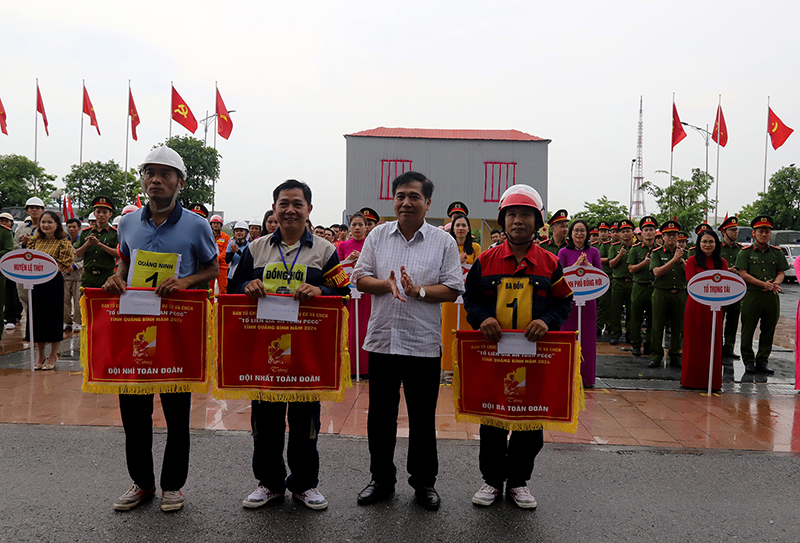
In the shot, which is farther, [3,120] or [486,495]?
[3,120]

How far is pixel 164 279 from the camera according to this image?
11.5ft

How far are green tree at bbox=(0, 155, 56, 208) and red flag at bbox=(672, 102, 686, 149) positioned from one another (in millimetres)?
44284

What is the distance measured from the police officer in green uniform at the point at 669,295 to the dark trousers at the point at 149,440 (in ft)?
22.3

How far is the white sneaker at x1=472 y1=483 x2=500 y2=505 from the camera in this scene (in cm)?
355

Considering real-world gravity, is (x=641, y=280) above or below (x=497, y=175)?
below

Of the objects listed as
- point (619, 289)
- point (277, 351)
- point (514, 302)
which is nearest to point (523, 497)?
point (514, 302)

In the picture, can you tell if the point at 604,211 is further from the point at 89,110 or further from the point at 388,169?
the point at 89,110

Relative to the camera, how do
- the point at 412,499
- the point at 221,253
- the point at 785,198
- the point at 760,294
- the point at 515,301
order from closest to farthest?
the point at 515,301
the point at 412,499
the point at 760,294
the point at 221,253
the point at 785,198

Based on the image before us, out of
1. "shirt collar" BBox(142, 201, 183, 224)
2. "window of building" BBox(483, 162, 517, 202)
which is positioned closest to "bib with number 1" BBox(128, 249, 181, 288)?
"shirt collar" BBox(142, 201, 183, 224)

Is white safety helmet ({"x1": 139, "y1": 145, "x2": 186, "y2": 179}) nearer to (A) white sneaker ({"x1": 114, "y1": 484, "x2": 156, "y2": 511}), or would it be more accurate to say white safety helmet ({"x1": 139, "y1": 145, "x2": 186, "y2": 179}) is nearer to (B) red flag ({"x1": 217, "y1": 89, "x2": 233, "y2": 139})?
(A) white sneaker ({"x1": 114, "y1": 484, "x2": 156, "y2": 511})

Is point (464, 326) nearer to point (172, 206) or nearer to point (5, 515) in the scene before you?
point (172, 206)

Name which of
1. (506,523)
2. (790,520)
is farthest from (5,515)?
(790,520)

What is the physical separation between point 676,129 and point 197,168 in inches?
1405

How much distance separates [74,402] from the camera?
19.0 feet
